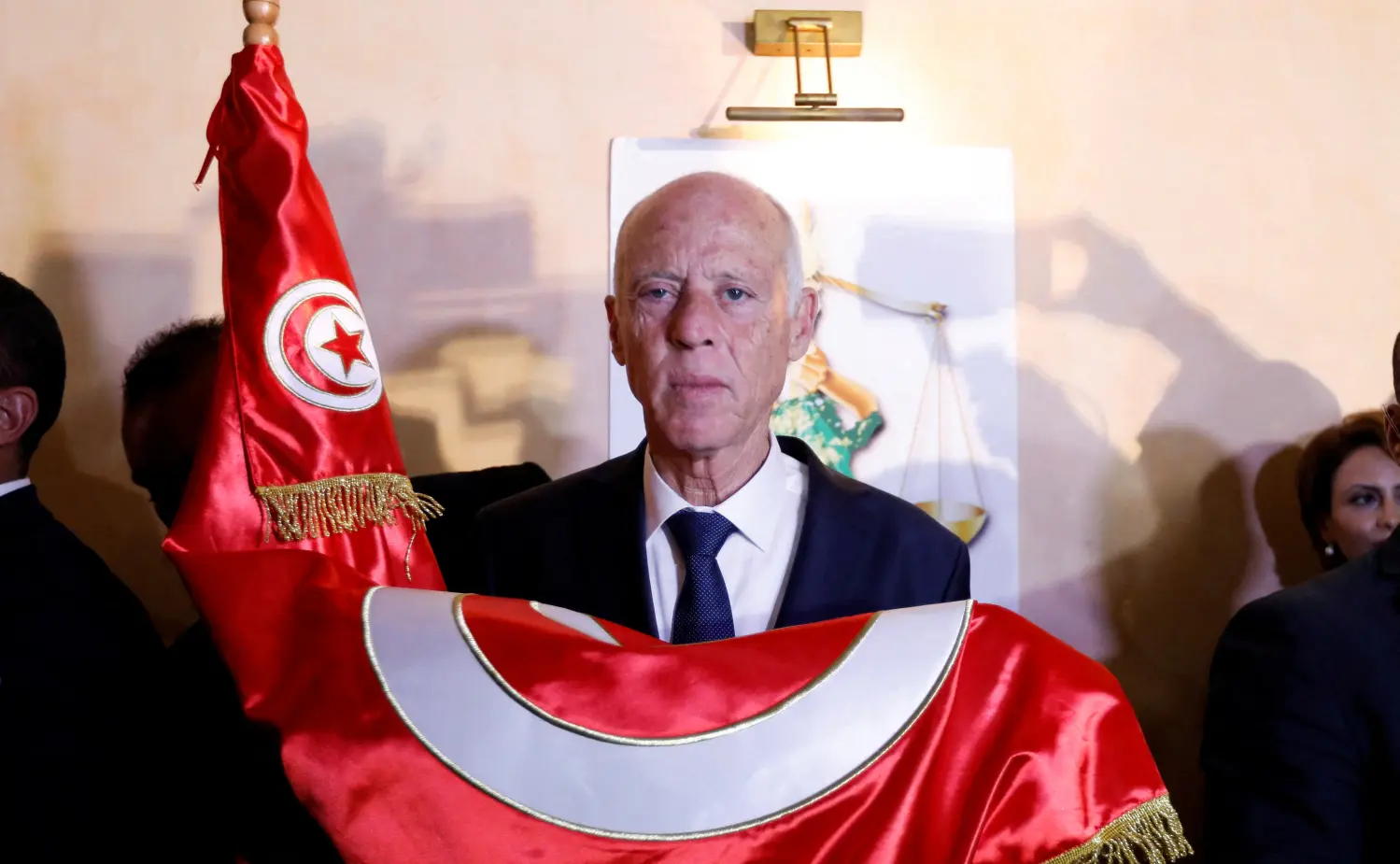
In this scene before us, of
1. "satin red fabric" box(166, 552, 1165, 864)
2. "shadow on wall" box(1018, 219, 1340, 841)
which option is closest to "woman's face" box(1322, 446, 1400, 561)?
"shadow on wall" box(1018, 219, 1340, 841)

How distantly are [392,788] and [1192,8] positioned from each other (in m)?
2.06

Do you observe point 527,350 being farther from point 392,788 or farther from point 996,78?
point 392,788

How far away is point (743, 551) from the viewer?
140 cm

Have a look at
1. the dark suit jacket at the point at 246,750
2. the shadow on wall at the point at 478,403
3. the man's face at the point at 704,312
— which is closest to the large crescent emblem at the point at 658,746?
the dark suit jacket at the point at 246,750

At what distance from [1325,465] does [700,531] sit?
136 centimetres

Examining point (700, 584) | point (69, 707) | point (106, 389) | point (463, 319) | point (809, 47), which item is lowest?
point (69, 707)

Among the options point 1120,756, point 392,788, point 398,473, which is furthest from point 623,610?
point 1120,756

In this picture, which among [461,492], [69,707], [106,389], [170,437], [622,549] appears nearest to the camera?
[69,707]

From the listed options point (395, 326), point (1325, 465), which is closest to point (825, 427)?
point (395, 326)

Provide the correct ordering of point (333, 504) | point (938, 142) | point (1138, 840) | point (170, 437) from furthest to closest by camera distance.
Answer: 1. point (938, 142)
2. point (170, 437)
3. point (333, 504)
4. point (1138, 840)

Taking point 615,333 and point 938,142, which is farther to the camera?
point 938,142

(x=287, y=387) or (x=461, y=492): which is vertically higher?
(x=287, y=387)

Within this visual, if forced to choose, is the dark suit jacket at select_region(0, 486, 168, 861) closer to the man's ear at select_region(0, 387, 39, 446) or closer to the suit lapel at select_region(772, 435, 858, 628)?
the man's ear at select_region(0, 387, 39, 446)

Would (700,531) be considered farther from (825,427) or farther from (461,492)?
(825,427)
